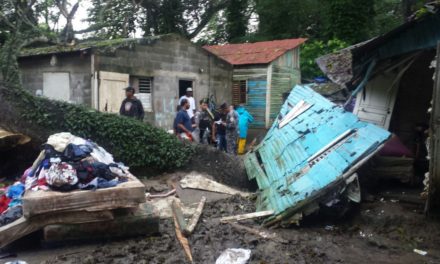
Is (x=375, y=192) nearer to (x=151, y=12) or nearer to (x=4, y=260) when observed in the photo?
(x=4, y=260)

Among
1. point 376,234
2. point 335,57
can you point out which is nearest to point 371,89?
point 335,57

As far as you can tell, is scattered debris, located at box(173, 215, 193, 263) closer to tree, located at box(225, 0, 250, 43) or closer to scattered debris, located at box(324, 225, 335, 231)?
scattered debris, located at box(324, 225, 335, 231)

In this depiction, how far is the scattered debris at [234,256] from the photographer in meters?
4.49

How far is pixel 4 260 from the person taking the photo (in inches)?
185

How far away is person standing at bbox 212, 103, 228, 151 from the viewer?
11242 mm

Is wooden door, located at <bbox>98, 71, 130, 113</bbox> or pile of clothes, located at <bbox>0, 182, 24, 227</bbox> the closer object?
pile of clothes, located at <bbox>0, 182, 24, 227</bbox>

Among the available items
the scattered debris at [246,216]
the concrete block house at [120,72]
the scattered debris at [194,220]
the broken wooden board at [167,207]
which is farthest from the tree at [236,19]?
the scattered debris at [246,216]

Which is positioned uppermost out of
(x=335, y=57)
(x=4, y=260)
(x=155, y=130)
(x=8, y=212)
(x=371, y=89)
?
(x=335, y=57)

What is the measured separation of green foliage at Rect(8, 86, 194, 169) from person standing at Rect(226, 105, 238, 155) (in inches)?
116

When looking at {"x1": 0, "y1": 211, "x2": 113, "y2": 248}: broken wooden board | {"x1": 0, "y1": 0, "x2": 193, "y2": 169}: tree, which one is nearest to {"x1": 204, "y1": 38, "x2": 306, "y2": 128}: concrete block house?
{"x1": 0, "y1": 0, "x2": 193, "y2": 169}: tree

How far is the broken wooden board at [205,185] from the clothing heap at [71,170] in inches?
88.2

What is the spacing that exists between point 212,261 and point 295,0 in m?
21.6

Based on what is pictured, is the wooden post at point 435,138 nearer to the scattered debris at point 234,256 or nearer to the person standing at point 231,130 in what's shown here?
the scattered debris at point 234,256

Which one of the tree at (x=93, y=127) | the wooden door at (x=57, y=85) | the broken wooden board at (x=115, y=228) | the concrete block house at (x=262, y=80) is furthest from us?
the concrete block house at (x=262, y=80)
